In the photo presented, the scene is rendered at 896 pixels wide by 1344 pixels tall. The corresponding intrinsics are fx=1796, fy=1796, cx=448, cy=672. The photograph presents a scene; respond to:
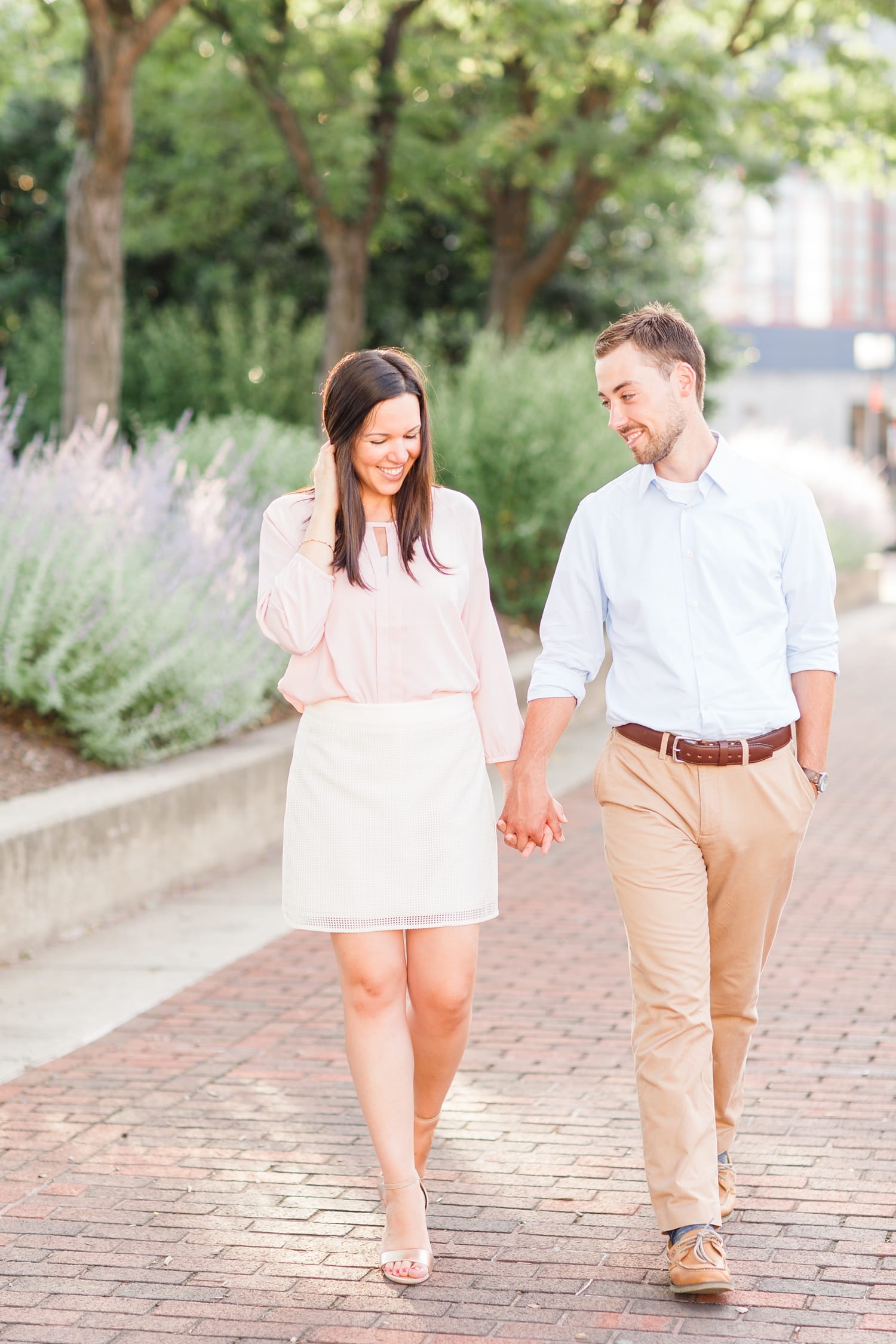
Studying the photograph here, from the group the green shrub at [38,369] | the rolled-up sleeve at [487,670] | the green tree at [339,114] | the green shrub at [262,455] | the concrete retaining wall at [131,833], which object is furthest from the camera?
the green shrub at [38,369]

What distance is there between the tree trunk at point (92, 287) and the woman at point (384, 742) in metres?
8.45

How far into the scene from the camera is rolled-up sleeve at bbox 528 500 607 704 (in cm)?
378

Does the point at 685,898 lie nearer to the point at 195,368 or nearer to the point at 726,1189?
the point at 726,1189

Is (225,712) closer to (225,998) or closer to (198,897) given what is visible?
(198,897)

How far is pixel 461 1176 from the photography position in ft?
14.5

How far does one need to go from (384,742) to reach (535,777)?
1.12 ft

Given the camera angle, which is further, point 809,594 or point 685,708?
point 809,594

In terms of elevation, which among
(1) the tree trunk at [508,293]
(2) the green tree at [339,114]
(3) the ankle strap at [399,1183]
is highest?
(2) the green tree at [339,114]

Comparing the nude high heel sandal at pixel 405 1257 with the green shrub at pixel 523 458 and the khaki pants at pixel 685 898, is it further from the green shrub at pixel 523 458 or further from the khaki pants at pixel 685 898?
the green shrub at pixel 523 458

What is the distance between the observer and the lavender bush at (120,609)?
7730 millimetres

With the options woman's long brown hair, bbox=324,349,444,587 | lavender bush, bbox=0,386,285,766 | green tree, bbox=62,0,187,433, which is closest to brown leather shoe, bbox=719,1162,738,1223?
woman's long brown hair, bbox=324,349,444,587

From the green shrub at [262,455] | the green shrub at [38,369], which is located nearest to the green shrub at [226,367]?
the green shrub at [38,369]

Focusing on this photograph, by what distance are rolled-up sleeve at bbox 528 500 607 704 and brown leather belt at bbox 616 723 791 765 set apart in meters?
0.18

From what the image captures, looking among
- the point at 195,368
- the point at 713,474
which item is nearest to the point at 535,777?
the point at 713,474
